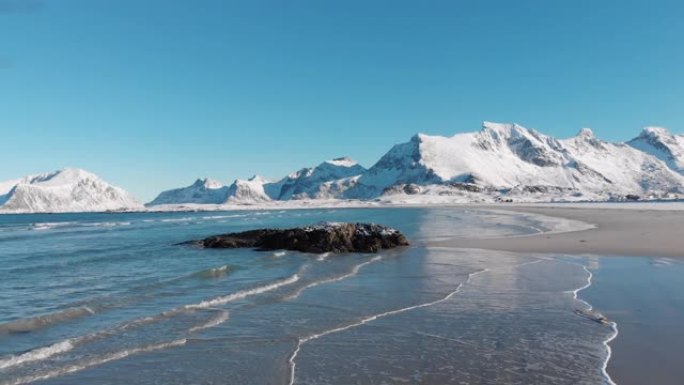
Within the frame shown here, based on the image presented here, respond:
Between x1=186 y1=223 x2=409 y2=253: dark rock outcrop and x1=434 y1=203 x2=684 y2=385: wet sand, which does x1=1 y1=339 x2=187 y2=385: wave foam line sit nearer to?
x1=434 y1=203 x2=684 y2=385: wet sand

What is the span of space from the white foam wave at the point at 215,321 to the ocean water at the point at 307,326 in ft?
0.17

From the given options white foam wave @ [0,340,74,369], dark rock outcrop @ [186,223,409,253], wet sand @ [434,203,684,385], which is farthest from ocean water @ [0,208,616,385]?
dark rock outcrop @ [186,223,409,253]

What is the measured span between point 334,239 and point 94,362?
2420cm

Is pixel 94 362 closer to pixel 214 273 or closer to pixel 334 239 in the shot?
pixel 214 273

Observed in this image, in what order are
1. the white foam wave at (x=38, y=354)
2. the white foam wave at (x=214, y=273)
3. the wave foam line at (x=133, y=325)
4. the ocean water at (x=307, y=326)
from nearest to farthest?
the ocean water at (x=307, y=326) → the white foam wave at (x=38, y=354) → the wave foam line at (x=133, y=325) → the white foam wave at (x=214, y=273)

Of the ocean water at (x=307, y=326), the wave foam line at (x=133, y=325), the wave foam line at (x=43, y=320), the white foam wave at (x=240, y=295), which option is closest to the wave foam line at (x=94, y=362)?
the ocean water at (x=307, y=326)

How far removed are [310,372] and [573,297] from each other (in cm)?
1017

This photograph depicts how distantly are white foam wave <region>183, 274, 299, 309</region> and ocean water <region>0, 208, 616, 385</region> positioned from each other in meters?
0.04

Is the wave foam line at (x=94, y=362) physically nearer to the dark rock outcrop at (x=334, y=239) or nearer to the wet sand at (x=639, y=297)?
the wet sand at (x=639, y=297)

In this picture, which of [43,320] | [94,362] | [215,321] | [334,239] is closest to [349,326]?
[215,321]

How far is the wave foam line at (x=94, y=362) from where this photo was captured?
952 centimetres

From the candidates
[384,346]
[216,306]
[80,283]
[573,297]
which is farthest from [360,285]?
[80,283]

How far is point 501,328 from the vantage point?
1260 cm

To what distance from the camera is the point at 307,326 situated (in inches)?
530
